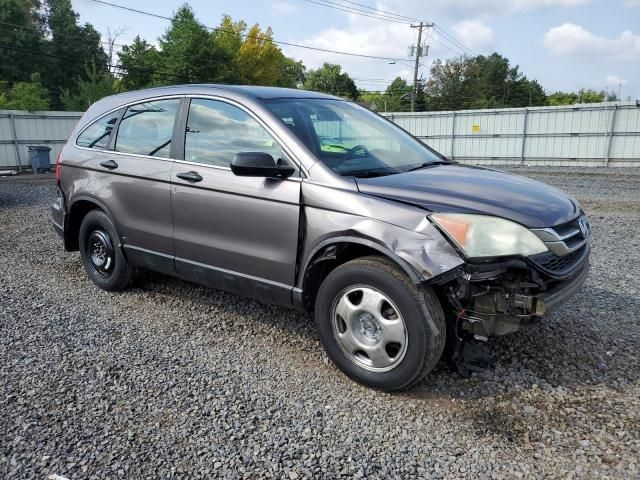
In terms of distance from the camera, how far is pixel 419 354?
279 cm

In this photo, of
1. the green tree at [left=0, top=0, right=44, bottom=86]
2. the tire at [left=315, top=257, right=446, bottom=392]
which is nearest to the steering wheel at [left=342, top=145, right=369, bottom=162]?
the tire at [left=315, top=257, right=446, bottom=392]

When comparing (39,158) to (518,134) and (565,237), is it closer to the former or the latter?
(518,134)

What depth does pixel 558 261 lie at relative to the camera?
9.52 ft

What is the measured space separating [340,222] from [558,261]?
1288 mm

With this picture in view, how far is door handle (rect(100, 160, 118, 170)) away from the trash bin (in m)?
14.7

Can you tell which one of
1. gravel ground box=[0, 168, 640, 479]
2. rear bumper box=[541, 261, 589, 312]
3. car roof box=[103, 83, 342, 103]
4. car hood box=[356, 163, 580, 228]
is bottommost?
gravel ground box=[0, 168, 640, 479]

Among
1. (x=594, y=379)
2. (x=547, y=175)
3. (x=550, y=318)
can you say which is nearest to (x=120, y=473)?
(x=594, y=379)

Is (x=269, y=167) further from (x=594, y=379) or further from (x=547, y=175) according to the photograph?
(x=547, y=175)

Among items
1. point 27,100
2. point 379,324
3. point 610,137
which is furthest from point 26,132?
point 610,137

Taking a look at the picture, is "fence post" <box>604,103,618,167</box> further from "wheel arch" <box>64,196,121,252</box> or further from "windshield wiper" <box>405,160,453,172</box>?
"wheel arch" <box>64,196,121,252</box>

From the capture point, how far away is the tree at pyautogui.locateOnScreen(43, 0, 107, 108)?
47094 millimetres

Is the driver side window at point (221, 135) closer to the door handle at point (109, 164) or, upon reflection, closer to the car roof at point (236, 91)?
the car roof at point (236, 91)

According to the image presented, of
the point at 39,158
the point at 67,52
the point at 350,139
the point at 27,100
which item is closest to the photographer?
the point at 350,139

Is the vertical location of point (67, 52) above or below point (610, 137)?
above
